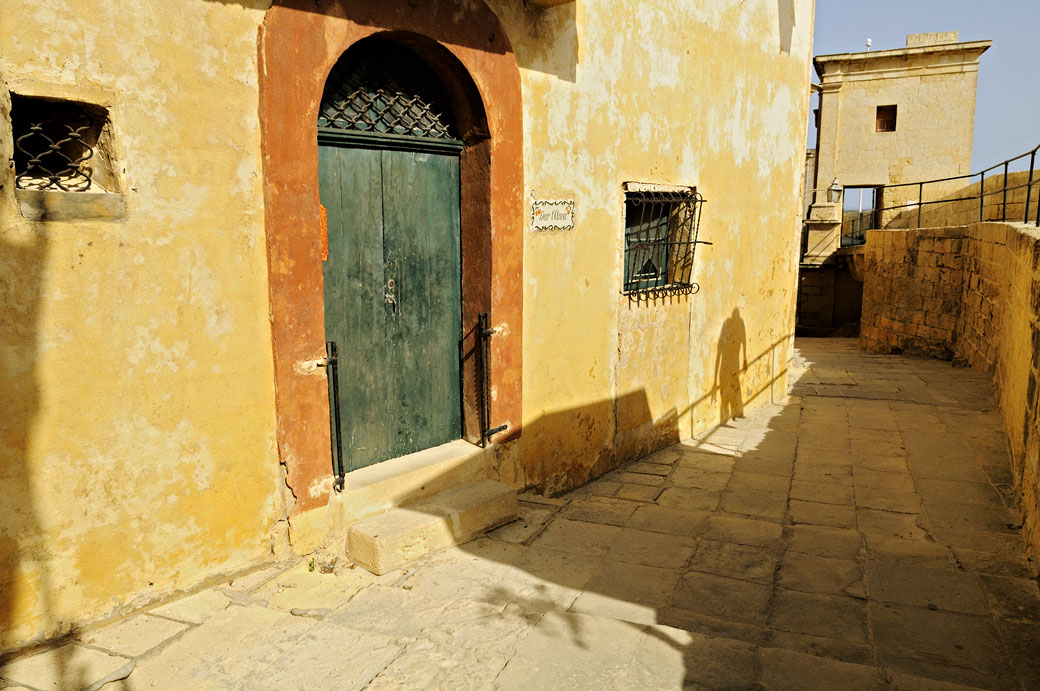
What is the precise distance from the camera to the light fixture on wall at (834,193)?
19.2 meters

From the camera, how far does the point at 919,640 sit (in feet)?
10.1

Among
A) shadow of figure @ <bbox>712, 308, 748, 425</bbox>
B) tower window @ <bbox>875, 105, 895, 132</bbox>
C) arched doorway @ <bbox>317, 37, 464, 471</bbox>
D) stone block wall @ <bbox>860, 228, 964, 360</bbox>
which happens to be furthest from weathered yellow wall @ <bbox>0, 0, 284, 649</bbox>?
tower window @ <bbox>875, 105, 895, 132</bbox>

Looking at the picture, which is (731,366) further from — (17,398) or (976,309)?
(17,398)

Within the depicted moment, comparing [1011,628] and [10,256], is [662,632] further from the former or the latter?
[10,256]

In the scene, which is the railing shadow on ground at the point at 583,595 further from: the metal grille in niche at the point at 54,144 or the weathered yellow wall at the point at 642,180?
the metal grille in niche at the point at 54,144

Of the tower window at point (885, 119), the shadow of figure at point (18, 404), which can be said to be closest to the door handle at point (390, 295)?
the shadow of figure at point (18, 404)

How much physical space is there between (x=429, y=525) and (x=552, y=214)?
233 cm

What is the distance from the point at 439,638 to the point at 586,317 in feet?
9.64

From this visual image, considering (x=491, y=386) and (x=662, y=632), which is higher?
(x=491, y=386)

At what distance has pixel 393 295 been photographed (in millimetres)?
4027

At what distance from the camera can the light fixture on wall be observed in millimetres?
19172

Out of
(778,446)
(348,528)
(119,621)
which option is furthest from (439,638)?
(778,446)

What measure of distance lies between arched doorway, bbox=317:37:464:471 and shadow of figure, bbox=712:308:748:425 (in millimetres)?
3756

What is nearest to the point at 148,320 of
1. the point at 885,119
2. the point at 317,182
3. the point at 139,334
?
the point at 139,334
